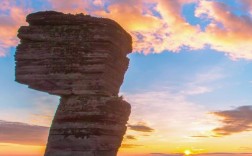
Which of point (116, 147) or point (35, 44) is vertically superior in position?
point (35, 44)

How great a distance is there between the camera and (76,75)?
3744 centimetres

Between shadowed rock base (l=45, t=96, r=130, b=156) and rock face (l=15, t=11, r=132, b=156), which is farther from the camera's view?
rock face (l=15, t=11, r=132, b=156)

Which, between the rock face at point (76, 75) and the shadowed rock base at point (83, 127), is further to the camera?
the rock face at point (76, 75)

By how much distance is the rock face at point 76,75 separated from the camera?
121ft

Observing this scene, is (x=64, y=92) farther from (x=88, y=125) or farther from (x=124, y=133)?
(x=124, y=133)

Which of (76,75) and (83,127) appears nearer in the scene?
(83,127)

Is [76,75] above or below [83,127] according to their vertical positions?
above

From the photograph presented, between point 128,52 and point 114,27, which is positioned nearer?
point 114,27

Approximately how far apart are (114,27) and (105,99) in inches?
236

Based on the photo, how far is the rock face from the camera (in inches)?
1458

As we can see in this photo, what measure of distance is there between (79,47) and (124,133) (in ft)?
27.1

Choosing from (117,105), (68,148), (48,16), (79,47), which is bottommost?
(68,148)

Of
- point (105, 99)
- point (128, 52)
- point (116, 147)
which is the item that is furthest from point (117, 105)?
point (128, 52)

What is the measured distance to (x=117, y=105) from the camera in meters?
37.8
